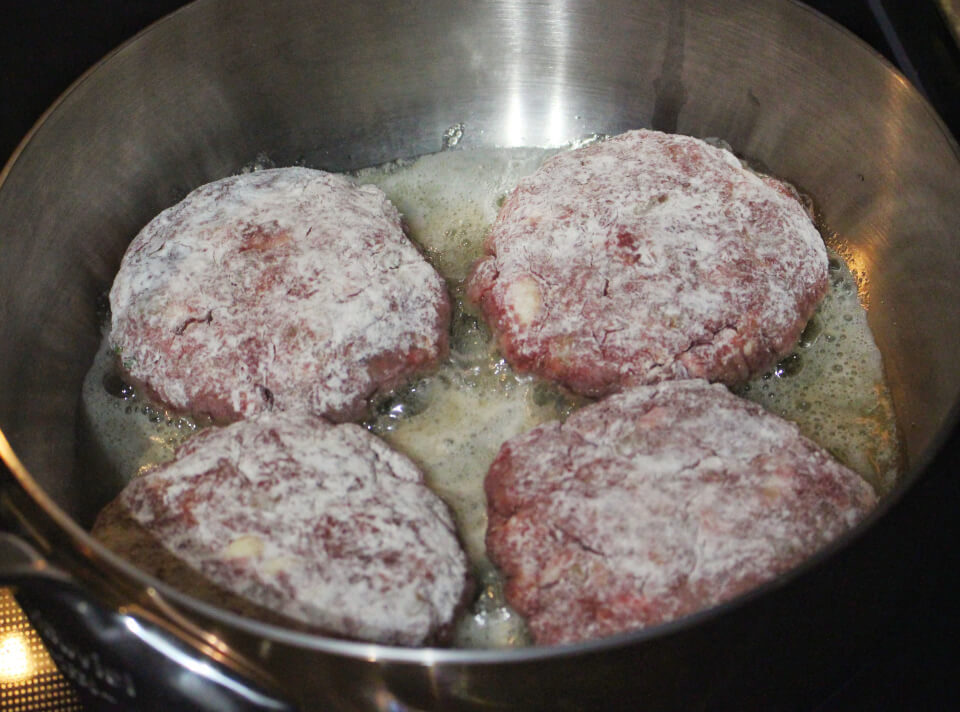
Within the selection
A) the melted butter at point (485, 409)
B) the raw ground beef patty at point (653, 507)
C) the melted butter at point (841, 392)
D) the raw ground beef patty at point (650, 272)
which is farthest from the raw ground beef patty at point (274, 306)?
the melted butter at point (841, 392)

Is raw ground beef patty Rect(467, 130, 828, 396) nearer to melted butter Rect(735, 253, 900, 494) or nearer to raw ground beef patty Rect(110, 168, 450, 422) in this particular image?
melted butter Rect(735, 253, 900, 494)

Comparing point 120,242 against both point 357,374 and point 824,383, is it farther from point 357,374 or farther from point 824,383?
point 824,383

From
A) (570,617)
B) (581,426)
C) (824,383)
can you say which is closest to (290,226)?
(581,426)

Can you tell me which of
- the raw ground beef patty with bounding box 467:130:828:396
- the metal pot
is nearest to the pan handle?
the metal pot

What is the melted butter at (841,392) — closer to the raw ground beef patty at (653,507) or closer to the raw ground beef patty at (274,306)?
the raw ground beef patty at (653,507)

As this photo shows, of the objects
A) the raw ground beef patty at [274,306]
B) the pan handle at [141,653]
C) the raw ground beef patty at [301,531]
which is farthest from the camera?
the raw ground beef patty at [274,306]
